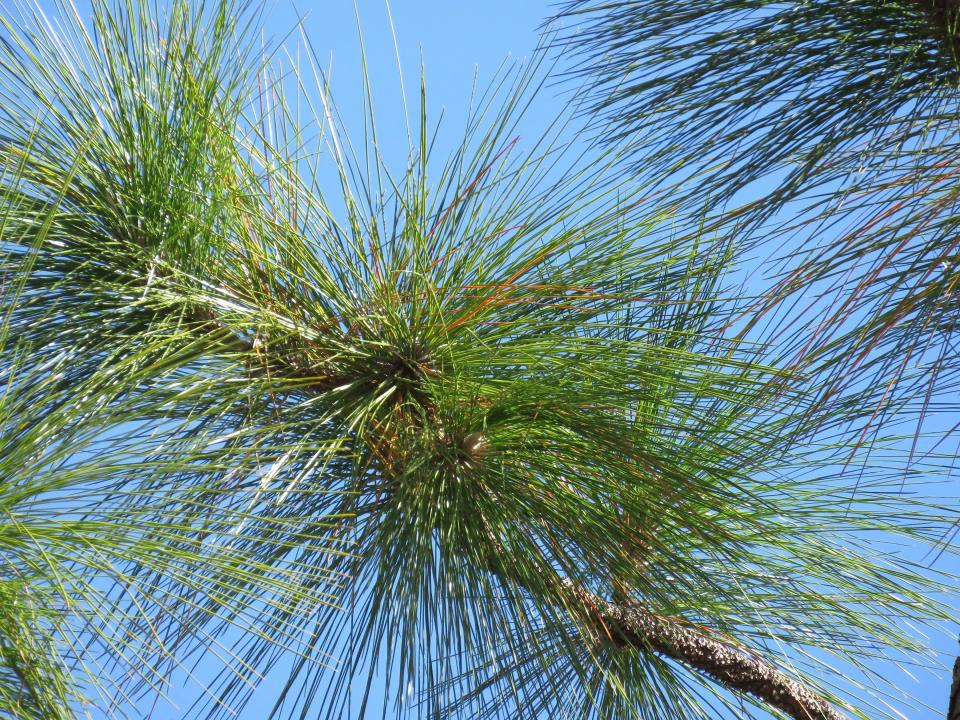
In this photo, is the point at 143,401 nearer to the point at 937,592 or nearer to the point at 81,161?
the point at 81,161

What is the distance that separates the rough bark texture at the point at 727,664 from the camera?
0.99 meters

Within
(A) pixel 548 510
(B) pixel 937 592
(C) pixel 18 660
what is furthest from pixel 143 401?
(B) pixel 937 592

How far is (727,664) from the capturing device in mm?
998

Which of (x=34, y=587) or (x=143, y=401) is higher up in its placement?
(x=143, y=401)

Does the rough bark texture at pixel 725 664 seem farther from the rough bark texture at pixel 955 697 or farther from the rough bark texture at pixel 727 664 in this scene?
the rough bark texture at pixel 955 697

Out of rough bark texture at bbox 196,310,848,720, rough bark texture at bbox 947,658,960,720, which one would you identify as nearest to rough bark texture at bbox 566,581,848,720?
rough bark texture at bbox 196,310,848,720

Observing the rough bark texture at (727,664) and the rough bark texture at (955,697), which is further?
the rough bark texture at (727,664)

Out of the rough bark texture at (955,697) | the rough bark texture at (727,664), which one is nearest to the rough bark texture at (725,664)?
the rough bark texture at (727,664)

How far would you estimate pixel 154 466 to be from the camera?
73 centimetres

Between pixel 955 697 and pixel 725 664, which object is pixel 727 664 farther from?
pixel 955 697

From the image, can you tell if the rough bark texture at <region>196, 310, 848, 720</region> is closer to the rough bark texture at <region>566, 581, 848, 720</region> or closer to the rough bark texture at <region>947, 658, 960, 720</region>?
the rough bark texture at <region>566, 581, 848, 720</region>

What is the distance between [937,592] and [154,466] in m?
0.84

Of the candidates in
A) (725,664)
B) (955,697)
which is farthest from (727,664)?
(955,697)

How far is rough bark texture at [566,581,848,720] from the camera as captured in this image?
0.99 metres
